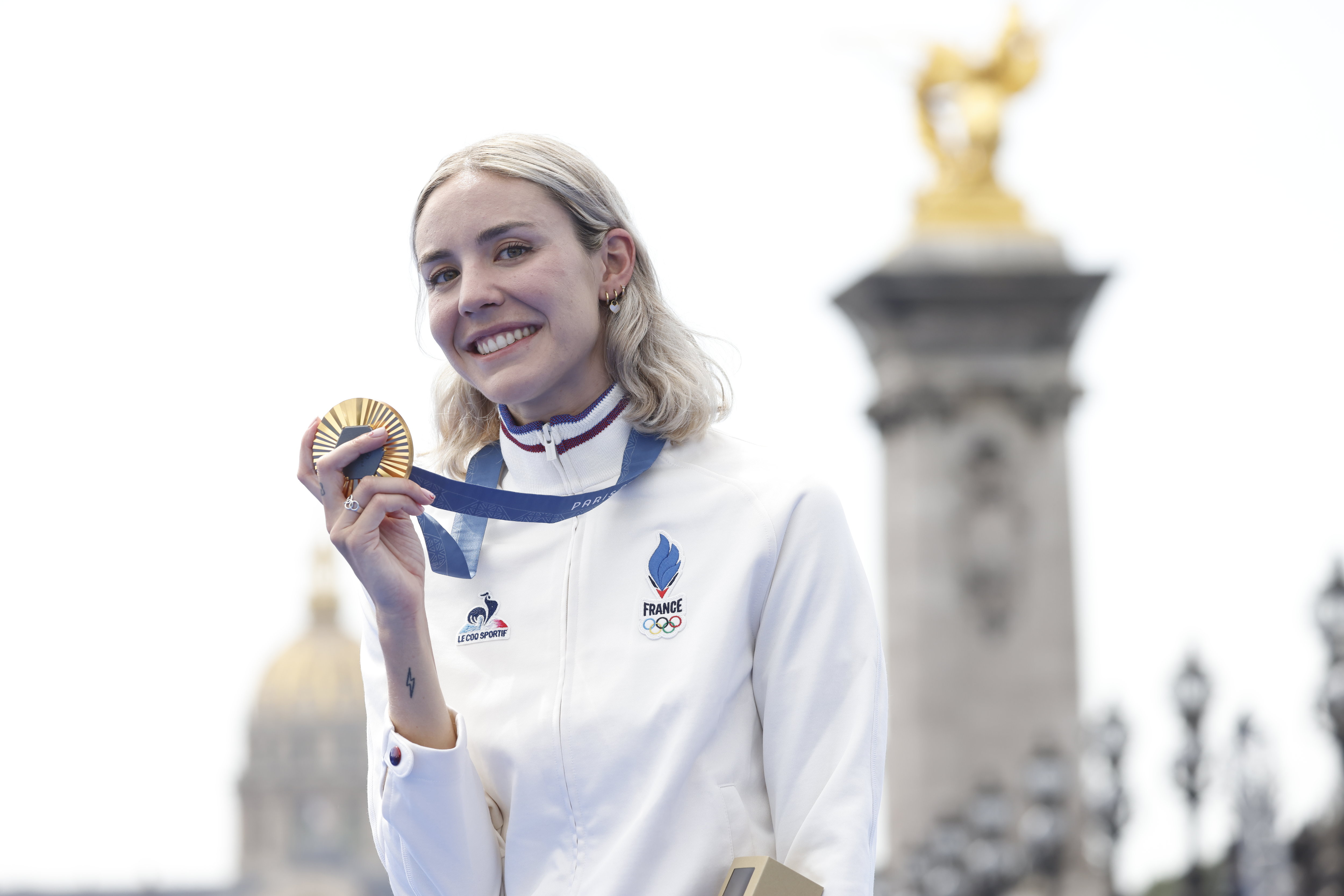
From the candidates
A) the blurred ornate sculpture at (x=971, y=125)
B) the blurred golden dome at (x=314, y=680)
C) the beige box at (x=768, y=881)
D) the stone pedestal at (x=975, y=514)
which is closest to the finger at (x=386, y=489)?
the beige box at (x=768, y=881)

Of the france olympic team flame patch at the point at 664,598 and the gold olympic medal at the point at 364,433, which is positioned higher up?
the gold olympic medal at the point at 364,433

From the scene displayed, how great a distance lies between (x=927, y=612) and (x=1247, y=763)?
11434 mm

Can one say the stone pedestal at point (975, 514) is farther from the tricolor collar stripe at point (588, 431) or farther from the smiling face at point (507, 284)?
the smiling face at point (507, 284)

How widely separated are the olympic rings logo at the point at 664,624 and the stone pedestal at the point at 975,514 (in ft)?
86.5

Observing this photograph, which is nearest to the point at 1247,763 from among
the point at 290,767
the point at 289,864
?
the point at 289,864

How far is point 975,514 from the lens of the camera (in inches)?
1206

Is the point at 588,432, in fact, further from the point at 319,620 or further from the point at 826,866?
the point at 319,620

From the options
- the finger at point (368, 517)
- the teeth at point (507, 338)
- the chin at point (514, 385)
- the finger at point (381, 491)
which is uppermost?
the teeth at point (507, 338)

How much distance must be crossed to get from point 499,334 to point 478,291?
3.3 inches

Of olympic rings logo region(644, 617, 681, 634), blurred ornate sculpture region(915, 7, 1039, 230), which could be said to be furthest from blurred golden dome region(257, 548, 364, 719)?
olympic rings logo region(644, 617, 681, 634)

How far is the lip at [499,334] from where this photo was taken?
3.44m

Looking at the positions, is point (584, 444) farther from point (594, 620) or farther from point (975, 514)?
point (975, 514)

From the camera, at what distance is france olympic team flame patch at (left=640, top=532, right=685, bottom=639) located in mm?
3350

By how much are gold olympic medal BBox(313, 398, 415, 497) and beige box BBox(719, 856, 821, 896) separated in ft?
2.42
